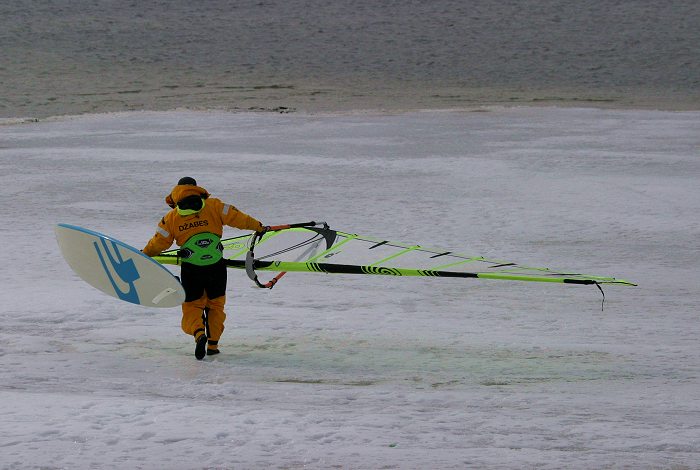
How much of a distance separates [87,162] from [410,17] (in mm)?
26563

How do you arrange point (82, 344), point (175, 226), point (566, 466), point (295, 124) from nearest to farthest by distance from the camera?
point (566, 466)
point (175, 226)
point (82, 344)
point (295, 124)

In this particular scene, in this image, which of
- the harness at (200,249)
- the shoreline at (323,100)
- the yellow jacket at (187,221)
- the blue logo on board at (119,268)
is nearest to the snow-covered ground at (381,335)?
the blue logo on board at (119,268)

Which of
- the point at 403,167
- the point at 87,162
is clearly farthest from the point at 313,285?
the point at 87,162

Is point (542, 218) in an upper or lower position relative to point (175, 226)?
lower

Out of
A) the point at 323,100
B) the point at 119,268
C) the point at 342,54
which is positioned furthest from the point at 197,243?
the point at 342,54

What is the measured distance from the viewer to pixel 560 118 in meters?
22.4

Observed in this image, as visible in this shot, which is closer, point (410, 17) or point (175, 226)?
point (175, 226)

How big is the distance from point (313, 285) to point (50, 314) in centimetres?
234

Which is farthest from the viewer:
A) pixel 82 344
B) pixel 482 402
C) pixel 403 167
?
pixel 403 167

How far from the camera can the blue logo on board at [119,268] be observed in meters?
7.12

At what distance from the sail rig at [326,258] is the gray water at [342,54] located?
18075 mm

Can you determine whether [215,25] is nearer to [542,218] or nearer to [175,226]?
[542,218]

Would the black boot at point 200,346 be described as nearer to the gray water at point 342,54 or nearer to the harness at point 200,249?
the harness at point 200,249

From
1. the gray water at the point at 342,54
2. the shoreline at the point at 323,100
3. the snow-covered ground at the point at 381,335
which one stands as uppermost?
the gray water at the point at 342,54
